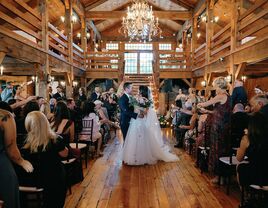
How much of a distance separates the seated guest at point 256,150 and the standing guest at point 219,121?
122 centimetres

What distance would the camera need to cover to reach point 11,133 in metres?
2.31

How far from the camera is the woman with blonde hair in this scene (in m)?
2.61

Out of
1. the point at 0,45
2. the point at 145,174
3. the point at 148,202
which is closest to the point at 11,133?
the point at 148,202

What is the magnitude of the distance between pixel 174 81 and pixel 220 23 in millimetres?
4210

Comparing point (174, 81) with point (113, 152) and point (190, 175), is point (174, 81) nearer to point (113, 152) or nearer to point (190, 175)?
point (113, 152)

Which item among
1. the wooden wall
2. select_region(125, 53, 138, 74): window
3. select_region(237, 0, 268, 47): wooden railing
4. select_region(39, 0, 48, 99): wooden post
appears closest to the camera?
select_region(237, 0, 268, 47): wooden railing

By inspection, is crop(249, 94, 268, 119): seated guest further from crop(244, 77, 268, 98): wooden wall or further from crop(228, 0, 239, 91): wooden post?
crop(244, 77, 268, 98): wooden wall

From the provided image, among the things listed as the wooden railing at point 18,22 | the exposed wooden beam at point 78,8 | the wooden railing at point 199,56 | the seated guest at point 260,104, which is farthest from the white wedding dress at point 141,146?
the exposed wooden beam at point 78,8

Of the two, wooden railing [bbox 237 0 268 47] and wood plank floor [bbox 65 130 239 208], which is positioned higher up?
wooden railing [bbox 237 0 268 47]

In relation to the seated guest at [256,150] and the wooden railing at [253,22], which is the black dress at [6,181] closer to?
the seated guest at [256,150]

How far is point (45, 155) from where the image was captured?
2.63 meters

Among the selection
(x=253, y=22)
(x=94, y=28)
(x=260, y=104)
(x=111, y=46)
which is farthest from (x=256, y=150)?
(x=111, y=46)

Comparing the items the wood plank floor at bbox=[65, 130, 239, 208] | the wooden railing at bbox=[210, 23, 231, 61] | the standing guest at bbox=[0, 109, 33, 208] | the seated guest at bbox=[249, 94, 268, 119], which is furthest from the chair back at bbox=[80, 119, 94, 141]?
the wooden railing at bbox=[210, 23, 231, 61]

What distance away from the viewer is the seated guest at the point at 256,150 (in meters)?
2.80
